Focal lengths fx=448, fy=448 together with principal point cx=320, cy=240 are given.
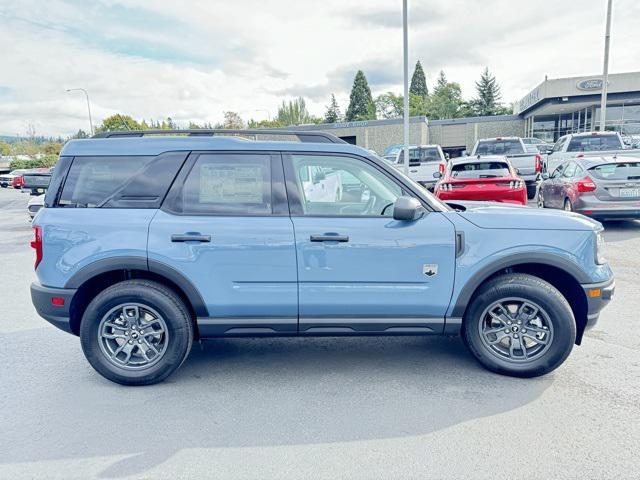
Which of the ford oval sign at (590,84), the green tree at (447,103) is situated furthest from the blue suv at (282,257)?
the green tree at (447,103)

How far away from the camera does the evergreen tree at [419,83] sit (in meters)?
91.4

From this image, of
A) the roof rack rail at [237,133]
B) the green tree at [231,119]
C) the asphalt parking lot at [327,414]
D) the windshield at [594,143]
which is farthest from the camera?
the green tree at [231,119]

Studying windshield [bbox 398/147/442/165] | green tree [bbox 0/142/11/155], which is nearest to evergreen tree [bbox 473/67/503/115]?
windshield [bbox 398/147/442/165]

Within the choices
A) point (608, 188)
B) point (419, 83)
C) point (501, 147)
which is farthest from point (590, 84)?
point (419, 83)

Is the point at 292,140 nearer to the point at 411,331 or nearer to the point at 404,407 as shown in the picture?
the point at 411,331

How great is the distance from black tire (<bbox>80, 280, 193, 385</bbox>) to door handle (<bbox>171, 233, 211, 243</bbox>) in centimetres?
44

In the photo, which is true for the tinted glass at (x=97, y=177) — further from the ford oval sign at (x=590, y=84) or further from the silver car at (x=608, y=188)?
the ford oval sign at (x=590, y=84)

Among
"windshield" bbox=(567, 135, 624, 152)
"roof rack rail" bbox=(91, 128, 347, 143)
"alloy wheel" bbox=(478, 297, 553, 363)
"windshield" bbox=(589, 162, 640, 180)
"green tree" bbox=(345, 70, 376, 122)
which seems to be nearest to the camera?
"alloy wheel" bbox=(478, 297, 553, 363)

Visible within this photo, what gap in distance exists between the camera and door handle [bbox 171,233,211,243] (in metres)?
3.42

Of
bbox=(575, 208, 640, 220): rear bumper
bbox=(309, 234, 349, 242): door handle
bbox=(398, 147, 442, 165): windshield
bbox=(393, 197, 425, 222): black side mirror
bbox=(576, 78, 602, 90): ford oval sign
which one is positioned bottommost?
bbox=(575, 208, 640, 220): rear bumper

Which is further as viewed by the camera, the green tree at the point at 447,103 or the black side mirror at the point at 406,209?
the green tree at the point at 447,103

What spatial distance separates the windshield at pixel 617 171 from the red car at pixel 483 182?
1.39 metres

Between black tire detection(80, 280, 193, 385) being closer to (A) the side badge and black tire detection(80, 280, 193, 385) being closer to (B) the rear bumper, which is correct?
(A) the side badge

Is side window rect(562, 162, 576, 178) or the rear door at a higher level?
side window rect(562, 162, 576, 178)
